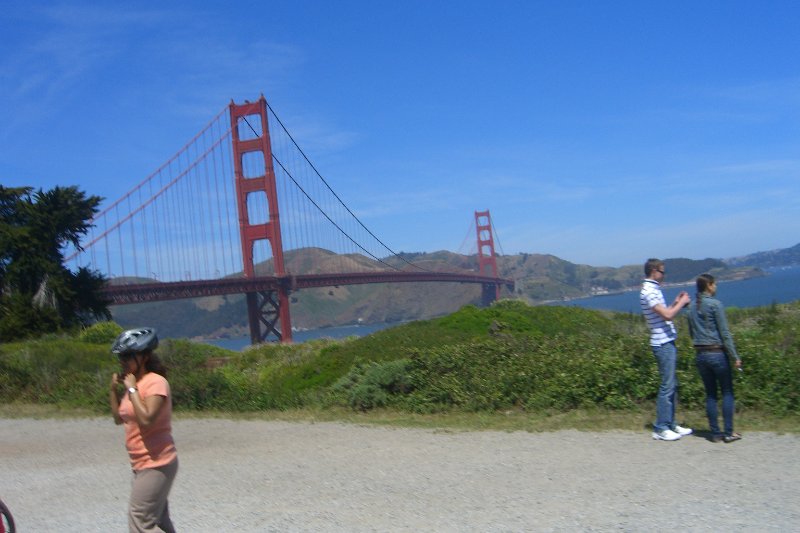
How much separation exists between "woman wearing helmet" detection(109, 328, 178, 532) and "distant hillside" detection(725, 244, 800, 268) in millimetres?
52987

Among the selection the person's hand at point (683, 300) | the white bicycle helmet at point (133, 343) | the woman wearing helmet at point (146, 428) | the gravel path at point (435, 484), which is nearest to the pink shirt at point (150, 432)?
the woman wearing helmet at point (146, 428)

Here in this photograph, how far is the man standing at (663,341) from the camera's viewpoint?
718 centimetres

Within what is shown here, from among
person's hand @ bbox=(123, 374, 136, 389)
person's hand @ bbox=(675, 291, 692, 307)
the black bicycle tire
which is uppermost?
person's hand @ bbox=(675, 291, 692, 307)

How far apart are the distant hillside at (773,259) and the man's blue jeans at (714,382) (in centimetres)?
4851

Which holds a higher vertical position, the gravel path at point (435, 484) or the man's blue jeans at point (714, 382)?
the man's blue jeans at point (714, 382)

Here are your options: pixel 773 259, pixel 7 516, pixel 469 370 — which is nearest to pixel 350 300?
pixel 773 259

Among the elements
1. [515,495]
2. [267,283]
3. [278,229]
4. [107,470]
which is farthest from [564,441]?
[278,229]

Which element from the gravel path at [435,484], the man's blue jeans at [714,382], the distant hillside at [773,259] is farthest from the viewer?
the distant hillside at [773,259]

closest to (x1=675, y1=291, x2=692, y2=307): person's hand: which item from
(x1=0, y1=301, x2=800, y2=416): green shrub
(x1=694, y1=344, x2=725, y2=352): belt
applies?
(x1=694, y1=344, x2=725, y2=352): belt

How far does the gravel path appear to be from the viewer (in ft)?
17.1

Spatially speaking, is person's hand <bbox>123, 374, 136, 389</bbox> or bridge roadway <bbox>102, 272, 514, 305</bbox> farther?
bridge roadway <bbox>102, 272, 514, 305</bbox>

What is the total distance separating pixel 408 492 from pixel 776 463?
281 centimetres

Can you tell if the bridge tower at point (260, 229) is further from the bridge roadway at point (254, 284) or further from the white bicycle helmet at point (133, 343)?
the white bicycle helmet at point (133, 343)

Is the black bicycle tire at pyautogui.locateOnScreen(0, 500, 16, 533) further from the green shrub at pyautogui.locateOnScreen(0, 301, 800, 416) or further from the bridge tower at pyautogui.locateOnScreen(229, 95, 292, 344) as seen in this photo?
the bridge tower at pyautogui.locateOnScreen(229, 95, 292, 344)
